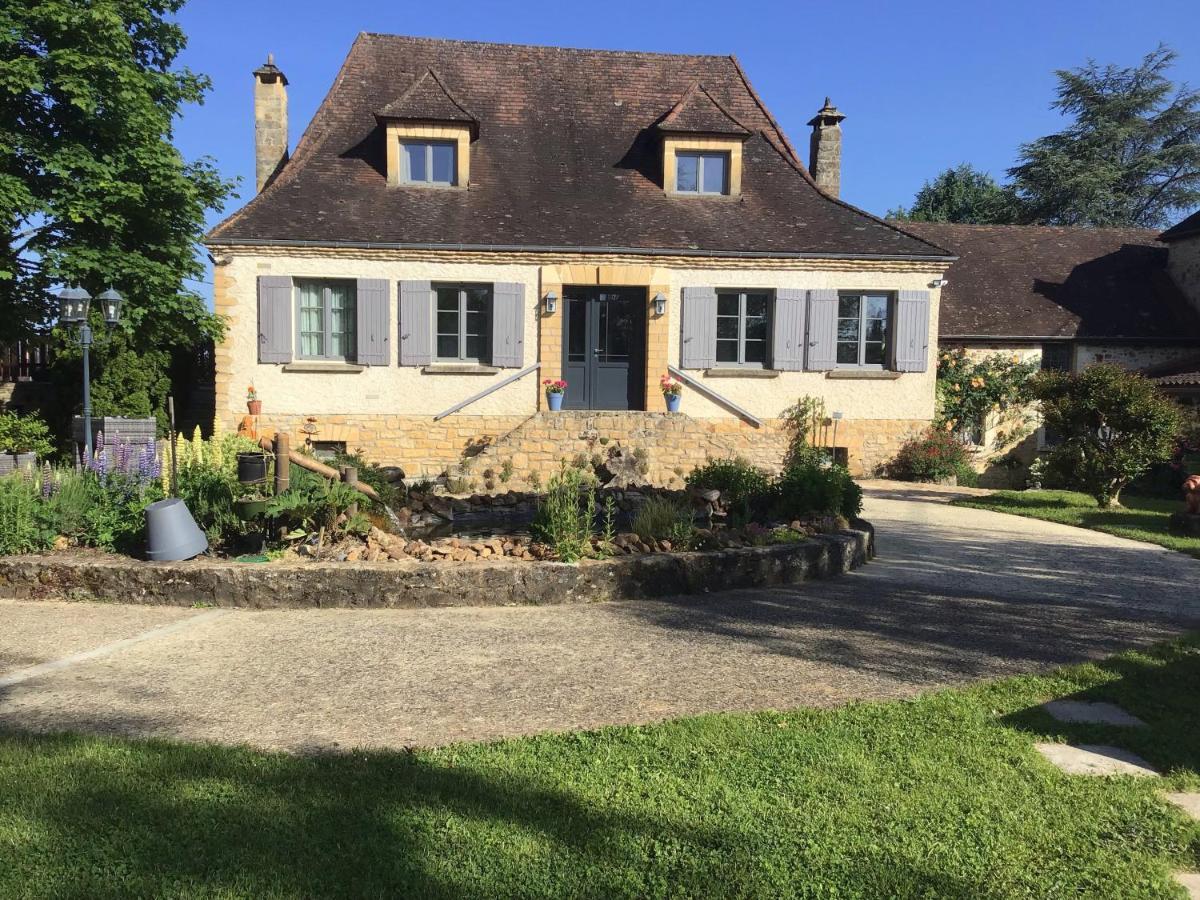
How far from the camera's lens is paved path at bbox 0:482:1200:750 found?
3.42 m

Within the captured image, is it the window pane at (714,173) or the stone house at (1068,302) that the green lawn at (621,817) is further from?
the stone house at (1068,302)

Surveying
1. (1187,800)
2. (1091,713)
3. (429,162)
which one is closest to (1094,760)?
(1187,800)

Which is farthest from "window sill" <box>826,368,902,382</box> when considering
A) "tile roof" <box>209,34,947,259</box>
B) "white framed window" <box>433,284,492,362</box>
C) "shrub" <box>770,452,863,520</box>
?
"shrub" <box>770,452,863,520</box>

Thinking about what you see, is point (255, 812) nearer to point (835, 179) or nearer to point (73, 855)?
point (73, 855)

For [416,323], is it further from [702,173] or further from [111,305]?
[702,173]

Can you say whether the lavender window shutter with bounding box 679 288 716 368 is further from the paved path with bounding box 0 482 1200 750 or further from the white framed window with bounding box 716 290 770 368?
the paved path with bounding box 0 482 1200 750

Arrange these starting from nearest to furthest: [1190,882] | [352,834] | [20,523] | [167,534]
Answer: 1. [1190,882]
2. [352,834]
3. [167,534]
4. [20,523]

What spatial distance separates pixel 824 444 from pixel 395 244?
7934 mm

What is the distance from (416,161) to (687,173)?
4842 mm

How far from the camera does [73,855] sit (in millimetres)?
2305

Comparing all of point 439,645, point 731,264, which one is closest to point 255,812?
point 439,645

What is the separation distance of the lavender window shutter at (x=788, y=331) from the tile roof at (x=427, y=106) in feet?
20.2

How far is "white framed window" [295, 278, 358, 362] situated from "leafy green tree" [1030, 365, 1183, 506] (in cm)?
1055

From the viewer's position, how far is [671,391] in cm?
1316
